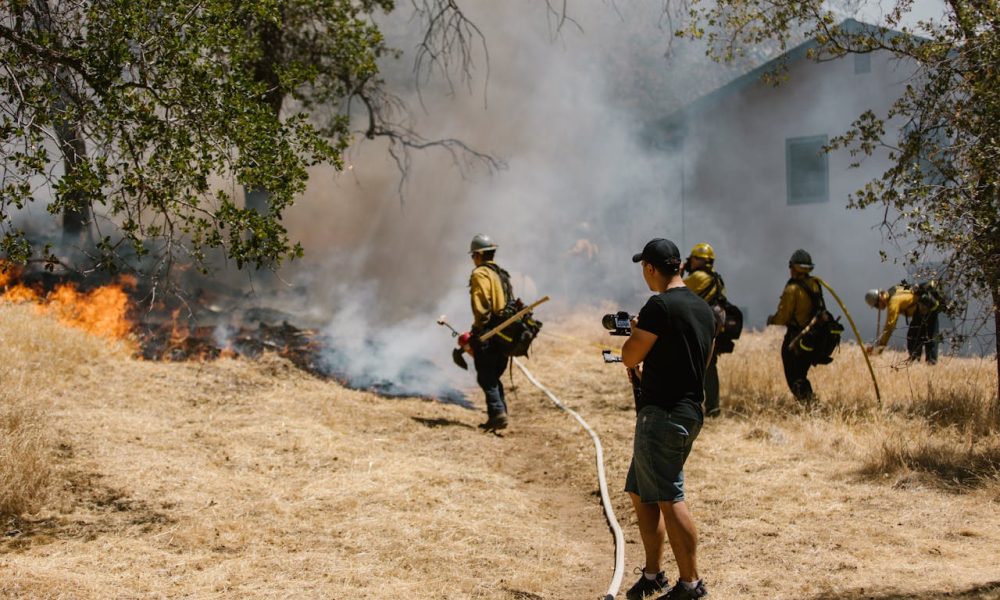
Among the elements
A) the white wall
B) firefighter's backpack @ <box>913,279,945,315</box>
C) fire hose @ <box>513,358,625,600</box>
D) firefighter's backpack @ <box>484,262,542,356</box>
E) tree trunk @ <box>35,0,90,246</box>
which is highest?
the white wall

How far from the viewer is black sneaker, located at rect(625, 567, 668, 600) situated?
462 centimetres

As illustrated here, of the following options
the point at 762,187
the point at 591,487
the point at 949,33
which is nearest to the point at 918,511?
the point at 591,487

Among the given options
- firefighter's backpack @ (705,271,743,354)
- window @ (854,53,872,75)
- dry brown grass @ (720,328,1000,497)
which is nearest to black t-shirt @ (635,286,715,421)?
dry brown grass @ (720,328,1000,497)

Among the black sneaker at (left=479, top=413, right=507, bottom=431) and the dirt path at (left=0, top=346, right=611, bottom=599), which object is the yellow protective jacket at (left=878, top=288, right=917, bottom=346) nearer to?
the dirt path at (left=0, top=346, right=611, bottom=599)

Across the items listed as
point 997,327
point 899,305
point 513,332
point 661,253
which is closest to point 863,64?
point 899,305

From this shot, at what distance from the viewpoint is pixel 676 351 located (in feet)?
14.0

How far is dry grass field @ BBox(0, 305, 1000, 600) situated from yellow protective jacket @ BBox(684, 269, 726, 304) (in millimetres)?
1214

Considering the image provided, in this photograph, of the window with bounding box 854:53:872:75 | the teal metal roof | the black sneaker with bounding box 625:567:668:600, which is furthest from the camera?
the teal metal roof

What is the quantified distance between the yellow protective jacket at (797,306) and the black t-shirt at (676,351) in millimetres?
4840

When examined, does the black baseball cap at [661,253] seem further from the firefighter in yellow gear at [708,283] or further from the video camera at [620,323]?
the firefighter in yellow gear at [708,283]

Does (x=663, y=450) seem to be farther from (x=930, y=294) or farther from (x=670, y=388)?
(x=930, y=294)

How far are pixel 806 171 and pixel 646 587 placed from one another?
42.8 ft

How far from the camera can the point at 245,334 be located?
1180 cm

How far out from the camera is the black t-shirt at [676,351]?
13.9ft
